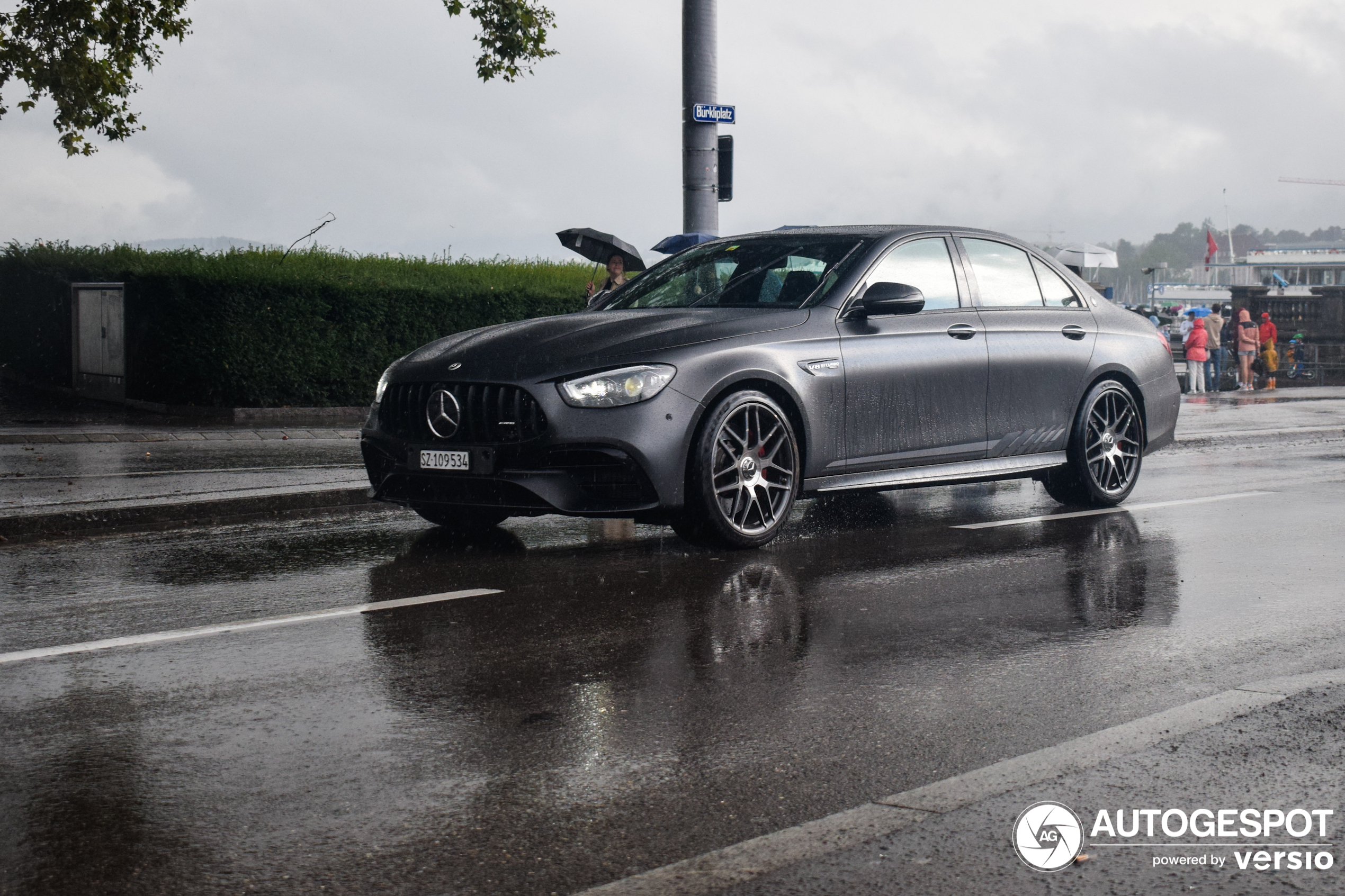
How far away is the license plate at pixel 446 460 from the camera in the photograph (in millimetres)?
7617

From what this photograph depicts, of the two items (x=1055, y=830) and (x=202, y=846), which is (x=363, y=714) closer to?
(x=202, y=846)

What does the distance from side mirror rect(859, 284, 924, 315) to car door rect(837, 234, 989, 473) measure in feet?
0.35

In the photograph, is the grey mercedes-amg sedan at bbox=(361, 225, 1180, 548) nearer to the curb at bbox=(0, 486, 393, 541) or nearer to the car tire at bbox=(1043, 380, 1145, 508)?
the car tire at bbox=(1043, 380, 1145, 508)

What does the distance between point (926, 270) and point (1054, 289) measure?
1287 millimetres

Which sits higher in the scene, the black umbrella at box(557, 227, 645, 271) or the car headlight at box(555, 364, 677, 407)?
the black umbrella at box(557, 227, 645, 271)

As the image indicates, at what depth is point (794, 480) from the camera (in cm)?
809

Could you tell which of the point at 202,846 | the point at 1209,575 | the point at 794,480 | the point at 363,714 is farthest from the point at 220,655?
the point at 1209,575

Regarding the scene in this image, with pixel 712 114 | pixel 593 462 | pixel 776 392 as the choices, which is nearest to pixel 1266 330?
pixel 712 114

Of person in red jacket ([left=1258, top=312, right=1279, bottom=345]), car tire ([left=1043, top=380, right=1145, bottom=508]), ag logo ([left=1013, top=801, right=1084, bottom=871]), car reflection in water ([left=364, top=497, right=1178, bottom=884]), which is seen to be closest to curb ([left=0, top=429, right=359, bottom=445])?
car reflection in water ([left=364, top=497, right=1178, bottom=884])

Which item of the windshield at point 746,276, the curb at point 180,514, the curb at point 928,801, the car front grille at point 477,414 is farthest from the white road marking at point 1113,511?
the curb at point 928,801

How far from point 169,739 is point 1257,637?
3931mm

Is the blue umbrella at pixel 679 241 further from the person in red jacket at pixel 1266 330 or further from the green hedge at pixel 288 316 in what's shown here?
the person in red jacket at pixel 1266 330

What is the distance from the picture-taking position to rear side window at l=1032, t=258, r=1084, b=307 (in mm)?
9844

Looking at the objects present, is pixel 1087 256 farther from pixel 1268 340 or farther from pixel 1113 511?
pixel 1113 511
